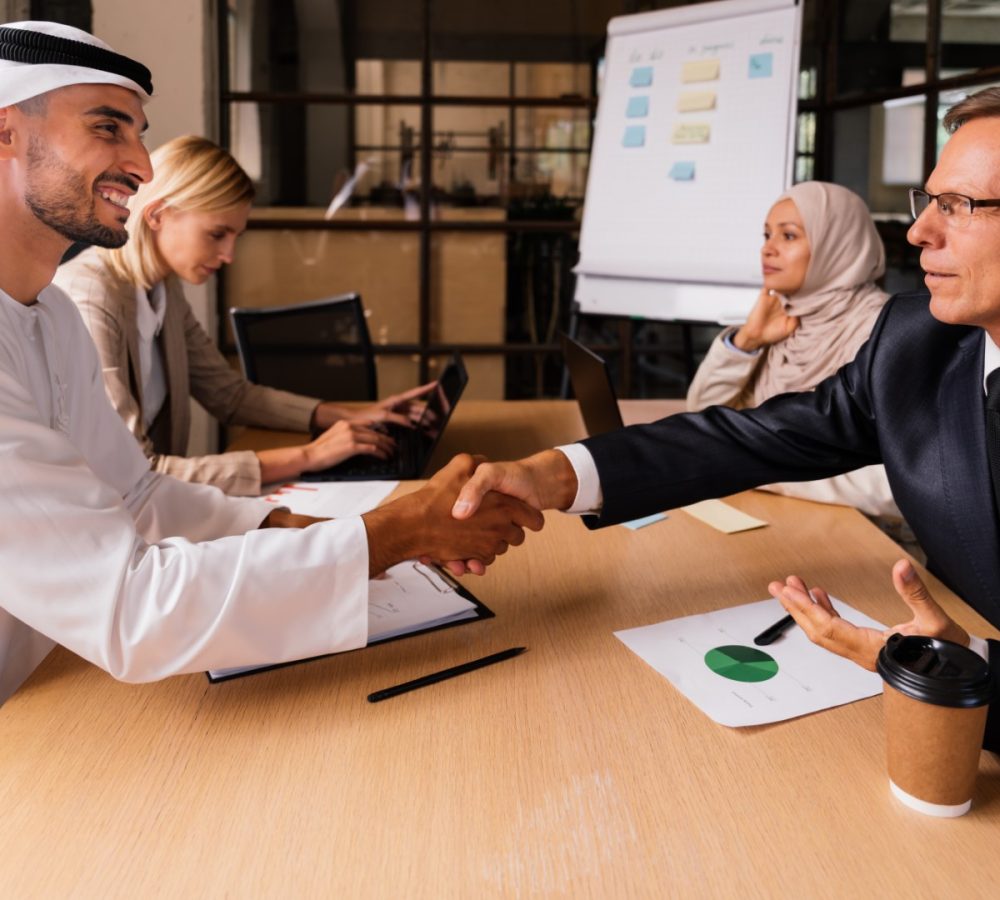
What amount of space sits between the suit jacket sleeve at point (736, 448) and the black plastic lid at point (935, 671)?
629 mm

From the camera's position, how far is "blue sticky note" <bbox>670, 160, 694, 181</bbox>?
3561 millimetres

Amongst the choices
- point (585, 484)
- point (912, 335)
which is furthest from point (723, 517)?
point (912, 335)

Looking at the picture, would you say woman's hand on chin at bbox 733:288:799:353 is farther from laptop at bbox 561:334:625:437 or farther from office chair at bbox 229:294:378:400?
office chair at bbox 229:294:378:400

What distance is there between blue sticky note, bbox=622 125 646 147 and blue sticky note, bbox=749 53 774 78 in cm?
46

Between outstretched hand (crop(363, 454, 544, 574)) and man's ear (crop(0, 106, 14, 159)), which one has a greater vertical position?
man's ear (crop(0, 106, 14, 159))

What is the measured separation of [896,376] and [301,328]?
83.1 inches

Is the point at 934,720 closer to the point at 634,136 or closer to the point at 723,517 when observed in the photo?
the point at 723,517

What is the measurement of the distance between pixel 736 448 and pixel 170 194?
1493 mm

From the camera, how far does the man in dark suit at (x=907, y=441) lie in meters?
1.21

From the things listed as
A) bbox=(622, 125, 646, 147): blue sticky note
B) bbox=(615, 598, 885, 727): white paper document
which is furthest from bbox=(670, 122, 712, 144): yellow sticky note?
bbox=(615, 598, 885, 727): white paper document

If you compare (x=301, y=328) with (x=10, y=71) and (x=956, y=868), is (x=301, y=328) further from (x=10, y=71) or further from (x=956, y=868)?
(x=956, y=868)

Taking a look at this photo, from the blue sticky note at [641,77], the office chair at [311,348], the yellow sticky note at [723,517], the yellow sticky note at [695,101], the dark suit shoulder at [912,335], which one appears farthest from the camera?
the blue sticky note at [641,77]

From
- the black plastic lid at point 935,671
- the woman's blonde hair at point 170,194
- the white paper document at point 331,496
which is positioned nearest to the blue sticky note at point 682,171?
the woman's blonde hair at point 170,194

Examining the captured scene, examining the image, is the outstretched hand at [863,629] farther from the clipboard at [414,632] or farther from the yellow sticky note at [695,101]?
the yellow sticky note at [695,101]
